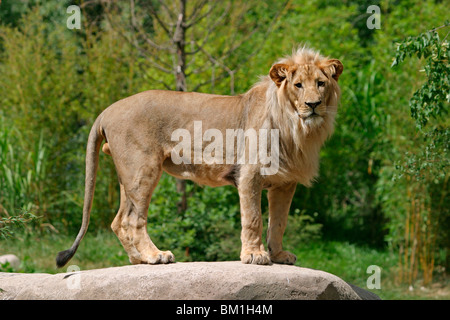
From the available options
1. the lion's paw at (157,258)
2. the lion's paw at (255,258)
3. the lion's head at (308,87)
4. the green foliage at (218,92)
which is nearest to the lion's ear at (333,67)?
the lion's head at (308,87)

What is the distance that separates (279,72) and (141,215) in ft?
5.40

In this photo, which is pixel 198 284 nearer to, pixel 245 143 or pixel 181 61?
pixel 245 143

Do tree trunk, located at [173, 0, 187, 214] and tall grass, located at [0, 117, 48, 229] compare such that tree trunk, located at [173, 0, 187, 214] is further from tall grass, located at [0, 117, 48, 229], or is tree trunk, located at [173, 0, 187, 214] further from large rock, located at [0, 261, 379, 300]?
large rock, located at [0, 261, 379, 300]

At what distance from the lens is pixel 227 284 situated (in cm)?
443

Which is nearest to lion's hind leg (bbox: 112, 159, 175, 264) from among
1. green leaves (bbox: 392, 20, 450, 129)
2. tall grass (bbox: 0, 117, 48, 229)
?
green leaves (bbox: 392, 20, 450, 129)

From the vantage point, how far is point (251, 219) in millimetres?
4777

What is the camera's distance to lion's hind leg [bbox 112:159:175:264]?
16.2 ft

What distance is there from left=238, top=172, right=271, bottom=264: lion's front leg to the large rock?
0.11 metres

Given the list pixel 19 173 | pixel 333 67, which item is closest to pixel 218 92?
pixel 19 173

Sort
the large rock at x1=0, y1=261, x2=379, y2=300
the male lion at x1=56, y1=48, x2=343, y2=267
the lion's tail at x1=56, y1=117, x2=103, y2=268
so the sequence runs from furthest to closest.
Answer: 1. the lion's tail at x1=56, y1=117, x2=103, y2=268
2. the male lion at x1=56, y1=48, x2=343, y2=267
3. the large rock at x1=0, y1=261, x2=379, y2=300

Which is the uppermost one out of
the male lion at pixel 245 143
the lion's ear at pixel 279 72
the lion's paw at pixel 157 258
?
the lion's ear at pixel 279 72

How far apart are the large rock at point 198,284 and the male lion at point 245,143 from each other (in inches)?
9.1

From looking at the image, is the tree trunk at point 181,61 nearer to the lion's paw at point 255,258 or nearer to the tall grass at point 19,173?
the tall grass at point 19,173

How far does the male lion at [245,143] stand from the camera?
15.5 ft
